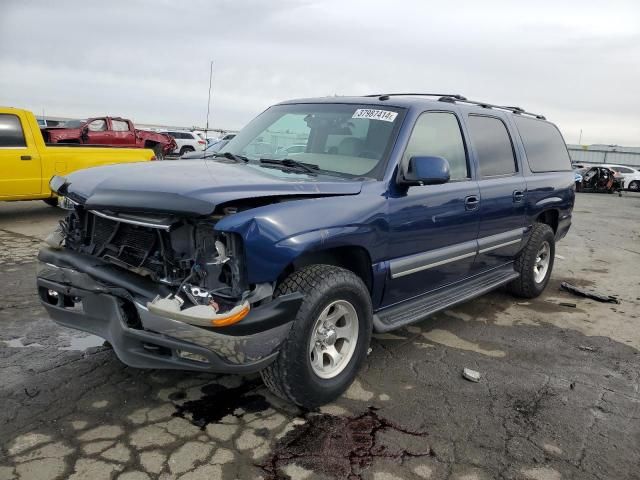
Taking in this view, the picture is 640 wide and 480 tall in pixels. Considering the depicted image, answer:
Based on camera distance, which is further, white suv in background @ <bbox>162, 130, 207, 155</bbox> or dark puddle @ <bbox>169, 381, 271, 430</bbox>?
white suv in background @ <bbox>162, 130, 207, 155</bbox>

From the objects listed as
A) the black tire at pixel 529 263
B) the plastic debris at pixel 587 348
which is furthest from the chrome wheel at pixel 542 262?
the plastic debris at pixel 587 348

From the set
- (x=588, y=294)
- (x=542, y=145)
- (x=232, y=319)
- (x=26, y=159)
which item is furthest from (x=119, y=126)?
(x=232, y=319)

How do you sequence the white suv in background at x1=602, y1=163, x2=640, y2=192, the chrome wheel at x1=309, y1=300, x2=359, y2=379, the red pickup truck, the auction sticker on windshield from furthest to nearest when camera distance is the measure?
the white suv in background at x1=602, y1=163, x2=640, y2=192 → the red pickup truck → the auction sticker on windshield → the chrome wheel at x1=309, y1=300, x2=359, y2=379

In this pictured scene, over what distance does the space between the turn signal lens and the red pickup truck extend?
1658 cm

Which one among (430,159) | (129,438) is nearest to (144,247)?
(129,438)

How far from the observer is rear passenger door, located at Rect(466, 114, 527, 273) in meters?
4.42

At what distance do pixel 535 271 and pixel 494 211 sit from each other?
1428 millimetres

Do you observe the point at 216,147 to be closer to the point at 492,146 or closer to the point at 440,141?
the point at 440,141

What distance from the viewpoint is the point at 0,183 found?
27.4ft

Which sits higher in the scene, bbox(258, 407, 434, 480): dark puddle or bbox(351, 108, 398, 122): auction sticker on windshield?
bbox(351, 108, 398, 122): auction sticker on windshield

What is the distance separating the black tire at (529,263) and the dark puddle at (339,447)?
2994 millimetres

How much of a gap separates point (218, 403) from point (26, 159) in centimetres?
720

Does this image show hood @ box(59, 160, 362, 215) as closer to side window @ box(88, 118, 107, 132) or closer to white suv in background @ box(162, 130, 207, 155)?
side window @ box(88, 118, 107, 132)

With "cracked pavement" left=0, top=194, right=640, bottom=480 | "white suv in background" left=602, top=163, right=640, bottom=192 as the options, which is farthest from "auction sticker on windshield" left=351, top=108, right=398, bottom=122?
"white suv in background" left=602, top=163, right=640, bottom=192
